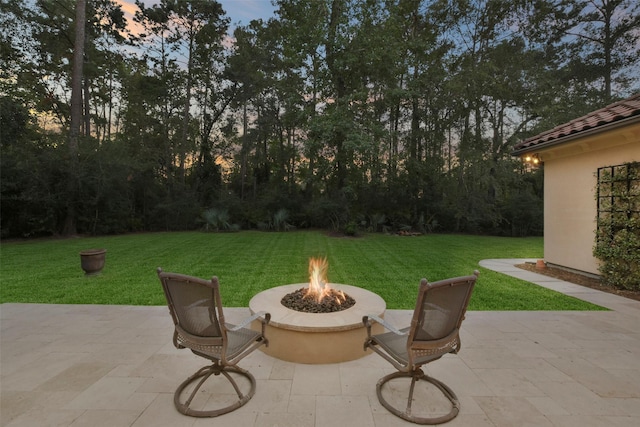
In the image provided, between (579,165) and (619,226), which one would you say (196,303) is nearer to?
(619,226)

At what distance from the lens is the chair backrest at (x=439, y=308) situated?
6.08 feet

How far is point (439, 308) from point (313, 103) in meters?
11.8

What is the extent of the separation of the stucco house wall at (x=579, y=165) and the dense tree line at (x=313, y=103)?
5.76m

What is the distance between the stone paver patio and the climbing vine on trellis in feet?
5.84

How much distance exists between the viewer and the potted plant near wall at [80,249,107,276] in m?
5.64

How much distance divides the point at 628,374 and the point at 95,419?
4.05m

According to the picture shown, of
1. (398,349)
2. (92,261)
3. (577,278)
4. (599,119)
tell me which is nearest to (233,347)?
(398,349)

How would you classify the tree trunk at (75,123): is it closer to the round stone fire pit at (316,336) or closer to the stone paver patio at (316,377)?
the stone paver patio at (316,377)

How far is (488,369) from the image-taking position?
2.58 metres

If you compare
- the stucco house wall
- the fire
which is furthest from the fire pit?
the stucco house wall

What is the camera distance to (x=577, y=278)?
18.9 ft

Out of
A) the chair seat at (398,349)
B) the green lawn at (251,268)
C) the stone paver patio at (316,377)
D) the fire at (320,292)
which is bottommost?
the stone paver patio at (316,377)

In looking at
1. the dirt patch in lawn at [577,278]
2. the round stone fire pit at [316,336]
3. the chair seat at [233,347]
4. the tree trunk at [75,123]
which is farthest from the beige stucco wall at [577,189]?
the tree trunk at [75,123]

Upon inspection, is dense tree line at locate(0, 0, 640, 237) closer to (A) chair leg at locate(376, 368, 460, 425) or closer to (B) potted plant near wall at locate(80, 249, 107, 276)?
(B) potted plant near wall at locate(80, 249, 107, 276)
